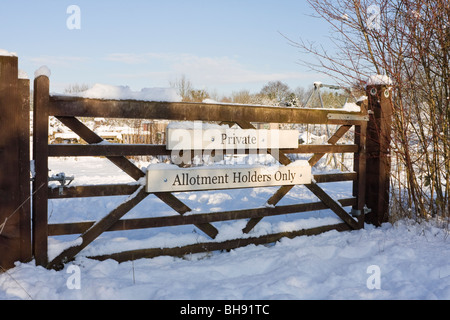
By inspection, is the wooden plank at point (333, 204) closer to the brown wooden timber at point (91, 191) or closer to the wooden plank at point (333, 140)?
the wooden plank at point (333, 140)

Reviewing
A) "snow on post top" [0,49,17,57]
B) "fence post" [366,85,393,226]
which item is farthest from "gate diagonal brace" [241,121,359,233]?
"snow on post top" [0,49,17,57]

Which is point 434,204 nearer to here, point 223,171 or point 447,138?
point 447,138

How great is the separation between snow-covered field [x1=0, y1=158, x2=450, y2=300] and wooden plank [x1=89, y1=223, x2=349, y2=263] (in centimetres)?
6

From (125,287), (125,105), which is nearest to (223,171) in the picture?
(125,105)

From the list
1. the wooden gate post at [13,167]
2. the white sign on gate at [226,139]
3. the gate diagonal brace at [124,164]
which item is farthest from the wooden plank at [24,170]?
the white sign on gate at [226,139]

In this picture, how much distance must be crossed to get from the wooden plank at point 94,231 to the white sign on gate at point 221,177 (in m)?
0.20

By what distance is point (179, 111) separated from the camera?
140 inches

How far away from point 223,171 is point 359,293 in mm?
1728

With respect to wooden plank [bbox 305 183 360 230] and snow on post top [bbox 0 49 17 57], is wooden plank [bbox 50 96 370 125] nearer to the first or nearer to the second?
snow on post top [bbox 0 49 17 57]

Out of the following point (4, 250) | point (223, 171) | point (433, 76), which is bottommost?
point (4, 250)

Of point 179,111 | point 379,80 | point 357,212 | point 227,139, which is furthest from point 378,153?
point 179,111

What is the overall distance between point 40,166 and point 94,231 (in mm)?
774

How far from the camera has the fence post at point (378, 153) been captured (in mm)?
4816
